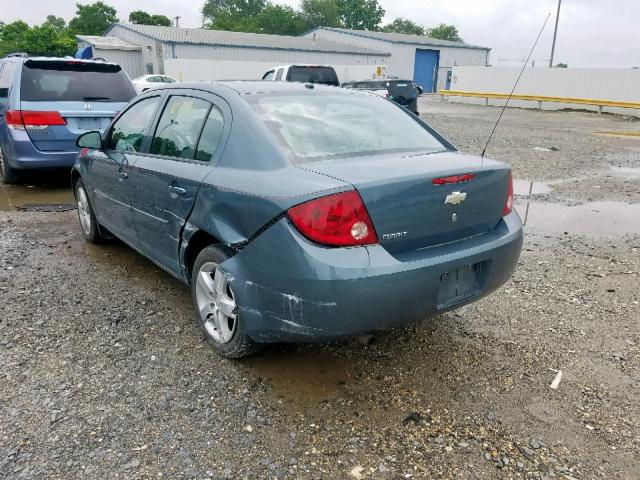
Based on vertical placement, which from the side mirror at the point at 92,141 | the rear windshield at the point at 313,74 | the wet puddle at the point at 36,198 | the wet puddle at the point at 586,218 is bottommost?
the wet puddle at the point at 36,198

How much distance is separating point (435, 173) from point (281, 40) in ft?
139

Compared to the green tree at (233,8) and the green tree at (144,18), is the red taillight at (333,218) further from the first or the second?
the green tree at (233,8)

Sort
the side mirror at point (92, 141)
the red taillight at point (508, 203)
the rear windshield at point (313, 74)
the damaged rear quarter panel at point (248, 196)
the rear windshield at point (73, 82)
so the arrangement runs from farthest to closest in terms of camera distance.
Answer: the rear windshield at point (313, 74) → the rear windshield at point (73, 82) → the side mirror at point (92, 141) → the red taillight at point (508, 203) → the damaged rear quarter panel at point (248, 196)

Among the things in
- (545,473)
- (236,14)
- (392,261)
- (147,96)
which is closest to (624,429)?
(545,473)

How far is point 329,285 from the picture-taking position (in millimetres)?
2414

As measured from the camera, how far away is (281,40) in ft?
138

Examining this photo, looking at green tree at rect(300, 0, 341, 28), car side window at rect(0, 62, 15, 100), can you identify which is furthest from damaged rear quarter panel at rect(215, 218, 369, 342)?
green tree at rect(300, 0, 341, 28)

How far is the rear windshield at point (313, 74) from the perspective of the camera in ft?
52.2

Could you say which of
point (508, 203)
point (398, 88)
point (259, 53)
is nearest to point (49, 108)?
point (508, 203)

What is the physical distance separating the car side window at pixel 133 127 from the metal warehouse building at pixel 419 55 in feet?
143

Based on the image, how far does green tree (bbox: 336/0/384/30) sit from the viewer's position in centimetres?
8675

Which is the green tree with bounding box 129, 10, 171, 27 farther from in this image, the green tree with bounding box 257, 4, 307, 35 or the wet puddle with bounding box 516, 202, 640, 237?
the wet puddle with bounding box 516, 202, 640, 237

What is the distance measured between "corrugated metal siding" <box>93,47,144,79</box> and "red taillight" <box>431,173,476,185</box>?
3749 centimetres

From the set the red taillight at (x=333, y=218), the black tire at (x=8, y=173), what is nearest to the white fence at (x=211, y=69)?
the black tire at (x=8, y=173)
